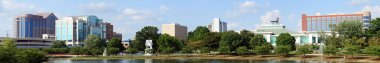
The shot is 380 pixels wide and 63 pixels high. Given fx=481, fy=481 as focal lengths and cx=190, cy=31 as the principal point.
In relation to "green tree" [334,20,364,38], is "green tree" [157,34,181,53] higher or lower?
lower

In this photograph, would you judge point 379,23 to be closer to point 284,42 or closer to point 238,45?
point 284,42

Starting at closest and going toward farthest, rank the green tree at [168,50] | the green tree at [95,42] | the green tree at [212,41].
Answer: the green tree at [168,50] → the green tree at [212,41] → the green tree at [95,42]

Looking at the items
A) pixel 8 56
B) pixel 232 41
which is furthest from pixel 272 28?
pixel 8 56

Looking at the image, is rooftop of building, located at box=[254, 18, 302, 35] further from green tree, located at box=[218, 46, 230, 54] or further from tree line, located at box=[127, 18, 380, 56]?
green tree, located at box=[218, 46, 230, 54]

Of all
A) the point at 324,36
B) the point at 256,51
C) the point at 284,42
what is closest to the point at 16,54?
the point at 256,51

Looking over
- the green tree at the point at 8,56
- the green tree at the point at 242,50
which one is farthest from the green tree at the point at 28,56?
the green tree at the point at 242,50

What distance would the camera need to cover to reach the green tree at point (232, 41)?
104938mm

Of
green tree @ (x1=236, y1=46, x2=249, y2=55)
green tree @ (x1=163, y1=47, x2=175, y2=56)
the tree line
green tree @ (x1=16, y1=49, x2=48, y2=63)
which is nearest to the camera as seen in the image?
green tree @ (x1=16, y1=49, x2=48, y2=63)

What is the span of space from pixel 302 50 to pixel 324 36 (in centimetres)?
3965

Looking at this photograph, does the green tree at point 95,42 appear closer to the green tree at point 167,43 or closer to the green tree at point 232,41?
the green tree at point 167,43

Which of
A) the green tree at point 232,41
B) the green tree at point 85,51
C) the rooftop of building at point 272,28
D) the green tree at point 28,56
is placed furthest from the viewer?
the rooftop of building at point 272,28

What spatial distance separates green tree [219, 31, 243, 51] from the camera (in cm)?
10494

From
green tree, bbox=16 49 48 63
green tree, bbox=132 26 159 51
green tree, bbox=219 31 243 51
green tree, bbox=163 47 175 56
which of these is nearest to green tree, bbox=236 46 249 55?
green tree, bbox=219 31 243 51

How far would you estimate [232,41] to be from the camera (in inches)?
4158
